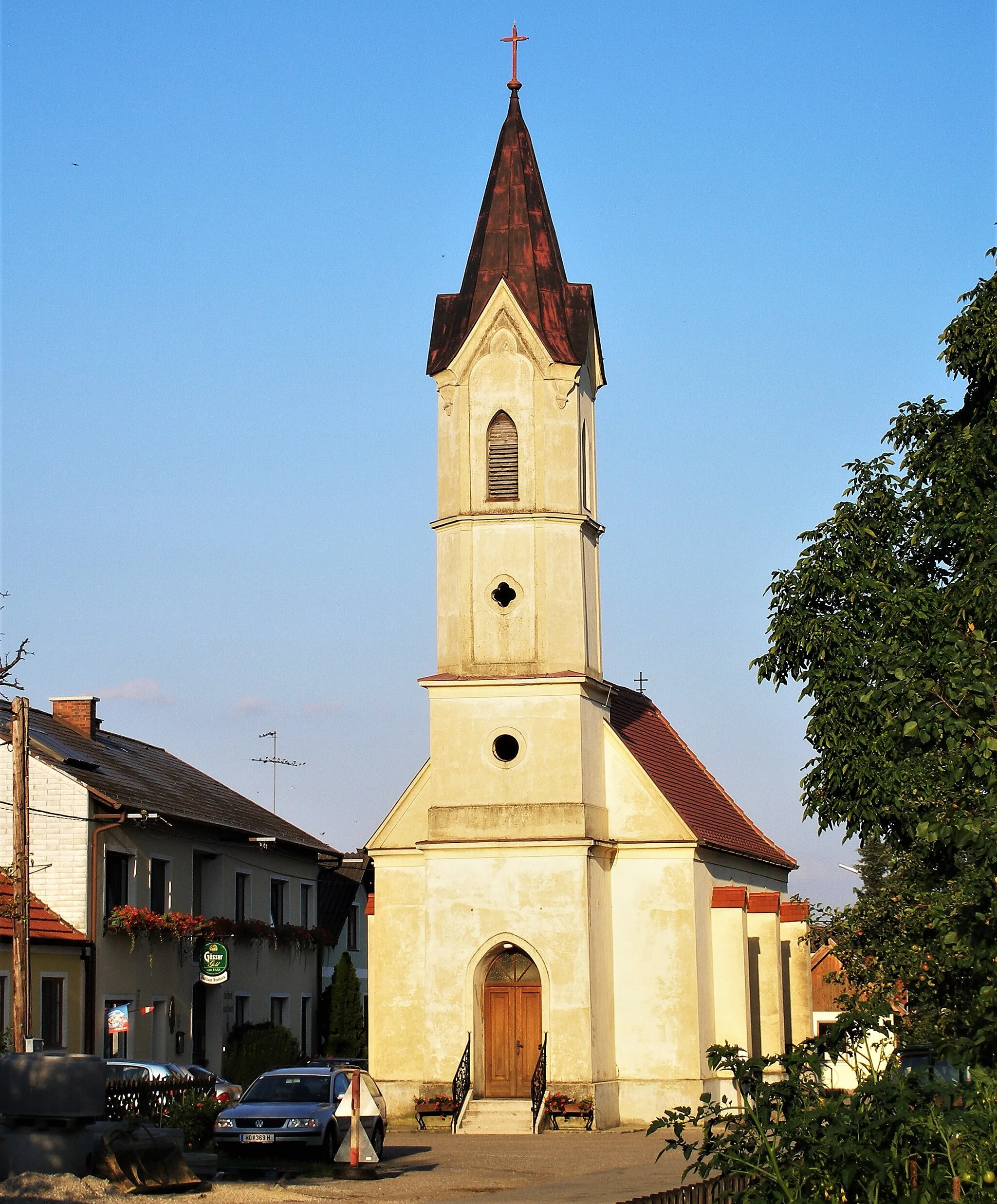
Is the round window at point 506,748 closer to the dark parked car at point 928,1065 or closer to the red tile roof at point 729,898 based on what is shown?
the red tile roof at point 729,898

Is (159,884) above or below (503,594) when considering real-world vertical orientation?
below

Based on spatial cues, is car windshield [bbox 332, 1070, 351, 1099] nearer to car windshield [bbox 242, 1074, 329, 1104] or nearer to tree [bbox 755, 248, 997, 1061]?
car windshield [bbox 242, 1074, 329, 1104]

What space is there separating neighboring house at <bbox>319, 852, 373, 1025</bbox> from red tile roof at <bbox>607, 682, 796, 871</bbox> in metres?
10.4

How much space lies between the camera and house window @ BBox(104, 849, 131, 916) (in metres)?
35.6

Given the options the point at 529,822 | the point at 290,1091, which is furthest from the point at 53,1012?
the point at 529,822

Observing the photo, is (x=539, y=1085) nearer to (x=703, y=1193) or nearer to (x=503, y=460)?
(x=503, y=460)

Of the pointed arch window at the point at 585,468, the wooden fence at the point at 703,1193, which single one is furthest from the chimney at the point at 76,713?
the wooden fence at the point at 703,1193

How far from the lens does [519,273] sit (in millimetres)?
35625

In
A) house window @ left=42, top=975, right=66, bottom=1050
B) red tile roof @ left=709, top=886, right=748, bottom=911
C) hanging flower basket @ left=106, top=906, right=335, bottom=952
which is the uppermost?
red tile roof @ left=709, top=886, right=748, bottom=911

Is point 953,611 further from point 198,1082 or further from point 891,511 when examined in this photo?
point 198,1082

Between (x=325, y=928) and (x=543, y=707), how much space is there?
17027 mm

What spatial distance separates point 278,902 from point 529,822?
14751mm

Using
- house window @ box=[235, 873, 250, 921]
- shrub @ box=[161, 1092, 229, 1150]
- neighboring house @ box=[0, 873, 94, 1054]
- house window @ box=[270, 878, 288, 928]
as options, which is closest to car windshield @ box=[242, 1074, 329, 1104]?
shrub @ box=[161, 1092, 229, 1150]

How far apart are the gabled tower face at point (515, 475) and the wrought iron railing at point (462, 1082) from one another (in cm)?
754
